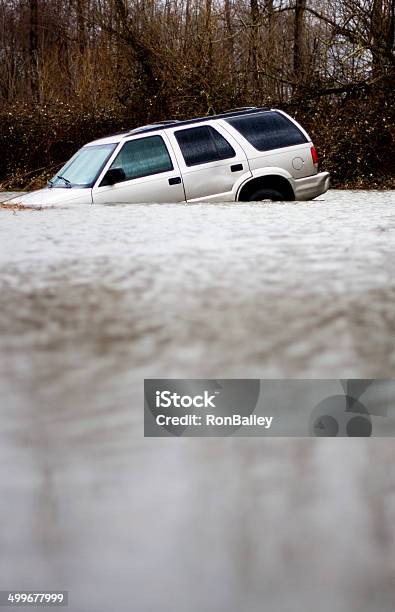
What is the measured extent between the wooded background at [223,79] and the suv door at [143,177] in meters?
7.09

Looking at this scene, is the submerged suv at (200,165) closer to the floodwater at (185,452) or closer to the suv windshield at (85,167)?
the suv windshield at (85,167)

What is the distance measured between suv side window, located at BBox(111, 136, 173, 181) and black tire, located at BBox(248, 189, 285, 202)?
2.75ft

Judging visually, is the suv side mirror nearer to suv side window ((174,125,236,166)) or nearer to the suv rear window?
suv side window ((174,125,236,166))

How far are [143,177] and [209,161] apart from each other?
0.72 metres

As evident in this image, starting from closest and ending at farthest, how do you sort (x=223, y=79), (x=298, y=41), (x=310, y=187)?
1. (x=310, y=187)
2. (x=223, y=79)
3. (x=298, y=41)

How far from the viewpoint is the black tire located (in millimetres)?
8695

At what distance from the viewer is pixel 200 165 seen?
867 cm

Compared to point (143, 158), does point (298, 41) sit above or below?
above

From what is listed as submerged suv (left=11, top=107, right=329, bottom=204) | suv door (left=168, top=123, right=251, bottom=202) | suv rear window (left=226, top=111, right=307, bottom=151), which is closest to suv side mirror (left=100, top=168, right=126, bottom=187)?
submerged suv (left=11, top=107, right=329, bottom=204)

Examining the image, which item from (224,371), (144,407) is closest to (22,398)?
(144,407)

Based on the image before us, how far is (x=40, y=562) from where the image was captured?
2.79ft

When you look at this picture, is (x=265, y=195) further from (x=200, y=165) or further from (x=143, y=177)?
(x=143, y=177)

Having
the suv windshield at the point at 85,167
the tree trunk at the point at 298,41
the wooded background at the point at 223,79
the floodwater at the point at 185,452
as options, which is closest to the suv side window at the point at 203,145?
the suv windshield at the point at 85,167

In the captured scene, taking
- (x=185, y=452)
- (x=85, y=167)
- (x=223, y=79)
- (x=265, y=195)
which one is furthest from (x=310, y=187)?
(x=223, y=79)
